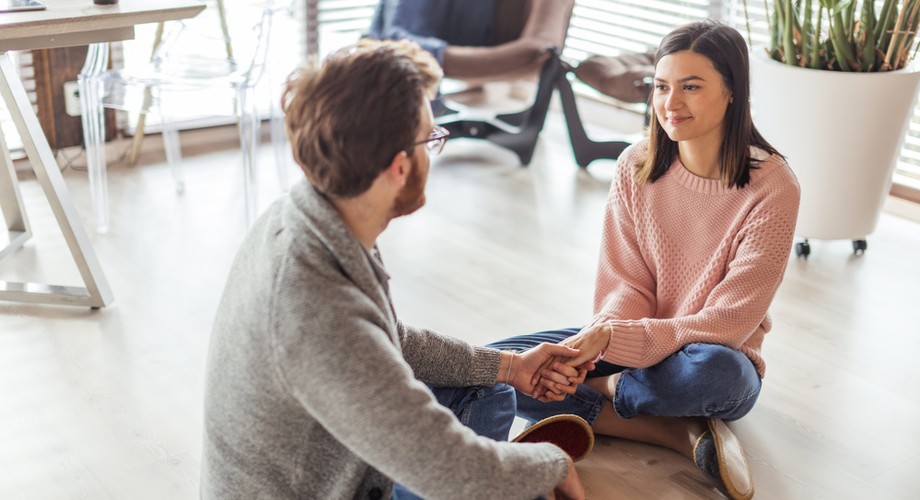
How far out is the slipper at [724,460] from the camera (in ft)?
6.04

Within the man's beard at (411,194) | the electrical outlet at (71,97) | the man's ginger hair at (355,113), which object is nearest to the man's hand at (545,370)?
the man's beard at (411,194)

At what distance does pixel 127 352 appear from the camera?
237 cm

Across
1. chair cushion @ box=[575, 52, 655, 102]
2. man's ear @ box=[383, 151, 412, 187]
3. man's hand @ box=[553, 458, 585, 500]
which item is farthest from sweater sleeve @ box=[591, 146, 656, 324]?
chair cushion @ box=[575, 52, 655, 102]

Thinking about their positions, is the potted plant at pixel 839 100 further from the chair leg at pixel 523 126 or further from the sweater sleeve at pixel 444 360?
the sweater sleeve at pixel 444 360

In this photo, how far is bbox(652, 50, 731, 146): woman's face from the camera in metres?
1.90

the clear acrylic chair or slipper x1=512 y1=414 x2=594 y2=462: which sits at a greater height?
the clear acrylic chair

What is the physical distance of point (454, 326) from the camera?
2570 mm

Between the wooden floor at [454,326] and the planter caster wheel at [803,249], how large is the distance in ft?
0.15

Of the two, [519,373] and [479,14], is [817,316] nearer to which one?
[519,373]

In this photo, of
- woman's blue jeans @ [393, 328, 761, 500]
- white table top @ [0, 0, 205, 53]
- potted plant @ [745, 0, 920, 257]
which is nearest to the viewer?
woman's blue jeans @ [393, 328, 761, 500]

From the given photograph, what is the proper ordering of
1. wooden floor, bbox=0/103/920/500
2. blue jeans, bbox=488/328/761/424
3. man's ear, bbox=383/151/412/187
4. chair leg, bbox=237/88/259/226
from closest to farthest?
man's ear, bbox=383/151/412/187
blue jeans, bbox=488/328/761/424
wooden floor, bbox=0/103/920/500
chair leg, bbox=237/88/259/226

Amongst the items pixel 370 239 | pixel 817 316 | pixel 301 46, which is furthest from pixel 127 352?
pixel 301 46

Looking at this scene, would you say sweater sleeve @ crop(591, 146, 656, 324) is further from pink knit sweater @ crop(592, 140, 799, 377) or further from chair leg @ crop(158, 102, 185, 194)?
chair leg @ crop(158, 102, 185, 194)

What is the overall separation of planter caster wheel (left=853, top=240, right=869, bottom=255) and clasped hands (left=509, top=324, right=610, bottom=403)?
1641mm
